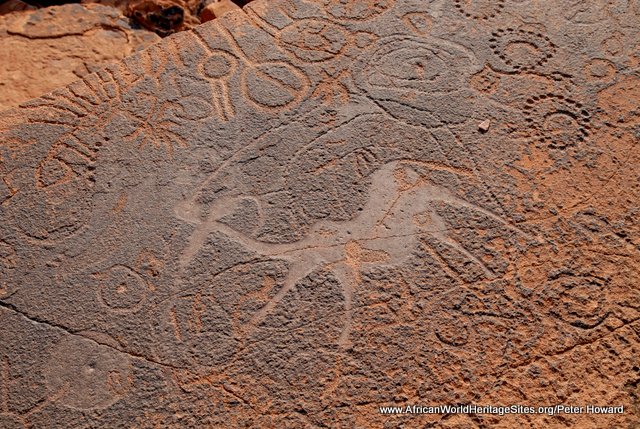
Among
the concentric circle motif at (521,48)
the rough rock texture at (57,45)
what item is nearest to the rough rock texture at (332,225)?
the concentric circle motif at (521,48)

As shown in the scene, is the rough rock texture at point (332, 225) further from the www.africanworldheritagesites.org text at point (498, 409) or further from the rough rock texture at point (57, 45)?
the rough rock texture at point (57, 45)

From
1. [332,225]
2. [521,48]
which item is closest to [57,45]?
[332,225]

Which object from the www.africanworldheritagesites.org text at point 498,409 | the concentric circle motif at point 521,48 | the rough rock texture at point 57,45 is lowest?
the www.africanworldheritagesites.org text at point 498,409

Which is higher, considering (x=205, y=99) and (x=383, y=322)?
(x=205, y=99)

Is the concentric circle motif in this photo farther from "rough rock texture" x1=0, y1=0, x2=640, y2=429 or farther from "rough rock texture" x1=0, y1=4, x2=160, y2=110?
"rough rock texture" x1=0, y1=4, x2=160, y2=110

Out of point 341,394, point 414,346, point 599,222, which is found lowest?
point 341,394

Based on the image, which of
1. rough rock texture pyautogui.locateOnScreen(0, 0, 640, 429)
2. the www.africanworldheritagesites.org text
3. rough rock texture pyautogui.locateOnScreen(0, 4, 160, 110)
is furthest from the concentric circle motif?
rough rock texture pyautogui.locateOnScreen(0, 4, 160, 110)

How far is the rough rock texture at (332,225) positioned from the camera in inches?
76.4

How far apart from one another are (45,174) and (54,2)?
1.34m

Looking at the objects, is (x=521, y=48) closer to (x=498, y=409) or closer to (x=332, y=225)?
(x=332, y=225)

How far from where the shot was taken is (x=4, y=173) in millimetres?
2236

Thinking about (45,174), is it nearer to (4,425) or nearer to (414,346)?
(4,425)

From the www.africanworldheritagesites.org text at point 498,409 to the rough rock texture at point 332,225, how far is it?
2 centimetres

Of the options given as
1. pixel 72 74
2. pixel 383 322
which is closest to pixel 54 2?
pixel 72 74
